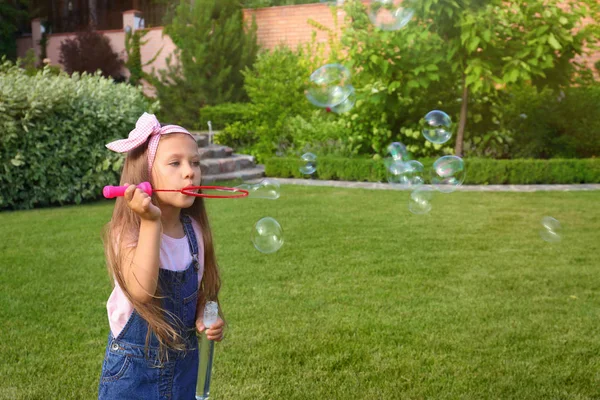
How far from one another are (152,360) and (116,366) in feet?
0.36

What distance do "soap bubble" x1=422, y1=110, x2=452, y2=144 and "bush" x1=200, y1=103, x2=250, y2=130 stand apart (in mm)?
6851

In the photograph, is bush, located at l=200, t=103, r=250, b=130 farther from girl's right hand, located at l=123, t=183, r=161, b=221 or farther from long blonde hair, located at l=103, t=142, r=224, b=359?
girl's right hand, located at l=123, t=183, r=161, b=221

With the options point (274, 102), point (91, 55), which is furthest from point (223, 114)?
point (91, 55)

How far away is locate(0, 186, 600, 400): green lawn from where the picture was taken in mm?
3318

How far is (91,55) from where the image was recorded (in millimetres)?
17234

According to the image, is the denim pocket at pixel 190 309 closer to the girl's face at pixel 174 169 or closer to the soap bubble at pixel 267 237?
the girl's face at pixel 174 169

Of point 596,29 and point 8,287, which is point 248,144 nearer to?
point 596,29

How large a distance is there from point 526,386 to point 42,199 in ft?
22.3

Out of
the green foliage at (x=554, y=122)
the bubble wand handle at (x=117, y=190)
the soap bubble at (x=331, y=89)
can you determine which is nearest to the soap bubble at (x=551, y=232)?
the soap bubble at (x=331, y=89)

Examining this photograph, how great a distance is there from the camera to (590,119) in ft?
37.2

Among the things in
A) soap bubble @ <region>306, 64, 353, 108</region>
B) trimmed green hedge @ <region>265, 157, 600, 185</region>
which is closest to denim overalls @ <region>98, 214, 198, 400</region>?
soap bubble @ <region>306, 64, 353, 108</region>

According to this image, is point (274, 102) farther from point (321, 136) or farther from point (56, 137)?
point (56, 137)

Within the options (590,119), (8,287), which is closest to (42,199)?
(8,287)

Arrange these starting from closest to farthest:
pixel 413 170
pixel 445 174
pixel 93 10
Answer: pixel 445 174 < pixel 413 170 < pixel 93 10
